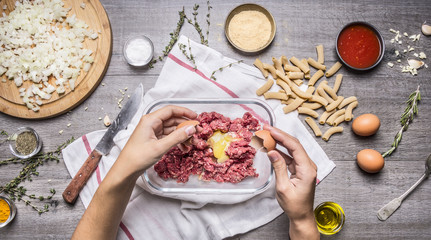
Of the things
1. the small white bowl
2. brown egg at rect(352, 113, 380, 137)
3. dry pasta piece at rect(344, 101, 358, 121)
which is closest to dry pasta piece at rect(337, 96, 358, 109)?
dry pasta piece at rect(344, 101, 358, 121)

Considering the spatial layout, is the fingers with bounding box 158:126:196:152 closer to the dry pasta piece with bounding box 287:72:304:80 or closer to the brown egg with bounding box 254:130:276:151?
the brown egg with bounding box 254:130:276:151

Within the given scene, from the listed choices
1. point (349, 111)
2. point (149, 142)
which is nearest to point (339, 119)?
point (349, 111)

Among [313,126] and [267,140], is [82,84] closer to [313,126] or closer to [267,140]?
[267,140]

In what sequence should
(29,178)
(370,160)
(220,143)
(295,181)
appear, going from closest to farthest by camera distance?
1. (295,181)
2. (220,143)
3. (370,160)
4. (29,178)

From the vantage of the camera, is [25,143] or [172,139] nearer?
[172,139]

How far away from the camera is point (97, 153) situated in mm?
2262

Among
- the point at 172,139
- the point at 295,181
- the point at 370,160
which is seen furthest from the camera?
the point at 370,160

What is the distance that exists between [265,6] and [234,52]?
39cm

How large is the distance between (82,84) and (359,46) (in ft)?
6.22

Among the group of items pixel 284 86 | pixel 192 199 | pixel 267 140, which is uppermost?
pixel 284 86

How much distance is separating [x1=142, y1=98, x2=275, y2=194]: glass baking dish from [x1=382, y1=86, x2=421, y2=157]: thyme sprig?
0.87m

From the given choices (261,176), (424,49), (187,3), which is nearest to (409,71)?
(424,49)

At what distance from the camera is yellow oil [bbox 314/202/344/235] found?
88.0 inches

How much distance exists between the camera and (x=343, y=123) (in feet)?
7.79
